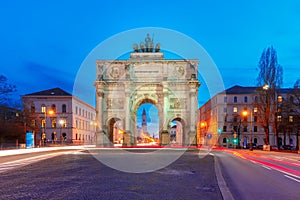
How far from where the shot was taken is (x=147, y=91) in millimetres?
61344

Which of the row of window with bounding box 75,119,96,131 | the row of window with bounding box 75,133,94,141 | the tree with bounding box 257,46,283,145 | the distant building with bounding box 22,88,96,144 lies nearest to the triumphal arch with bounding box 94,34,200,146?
the tree with bounding box 257,46,283,145

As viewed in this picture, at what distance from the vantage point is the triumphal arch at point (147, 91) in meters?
59.9

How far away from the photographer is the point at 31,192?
8.71 metres

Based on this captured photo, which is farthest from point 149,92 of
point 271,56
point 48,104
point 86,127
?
point 86,127

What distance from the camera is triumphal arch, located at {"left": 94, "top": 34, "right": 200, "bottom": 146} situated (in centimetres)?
5994

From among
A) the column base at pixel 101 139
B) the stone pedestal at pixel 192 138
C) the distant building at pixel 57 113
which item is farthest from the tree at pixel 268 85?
the distant building at pixel 57 113

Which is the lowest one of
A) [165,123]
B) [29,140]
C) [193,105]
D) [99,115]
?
[29,140]

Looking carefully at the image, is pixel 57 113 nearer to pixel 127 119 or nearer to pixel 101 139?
pixel 101 139

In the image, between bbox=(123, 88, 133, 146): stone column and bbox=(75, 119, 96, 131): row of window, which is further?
bbox=(75, 119, 96, 131): row of window

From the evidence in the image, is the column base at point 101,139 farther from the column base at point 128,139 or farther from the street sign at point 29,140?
the street sign at point 29,140

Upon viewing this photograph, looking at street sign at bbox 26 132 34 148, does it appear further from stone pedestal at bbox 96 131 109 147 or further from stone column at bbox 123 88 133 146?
stone column at bbox 123 88 133 146

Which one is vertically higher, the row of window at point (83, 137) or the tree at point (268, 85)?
the tree at point (268, 85)

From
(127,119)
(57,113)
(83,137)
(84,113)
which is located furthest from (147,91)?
(84,113)

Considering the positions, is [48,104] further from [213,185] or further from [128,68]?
[213,185]
